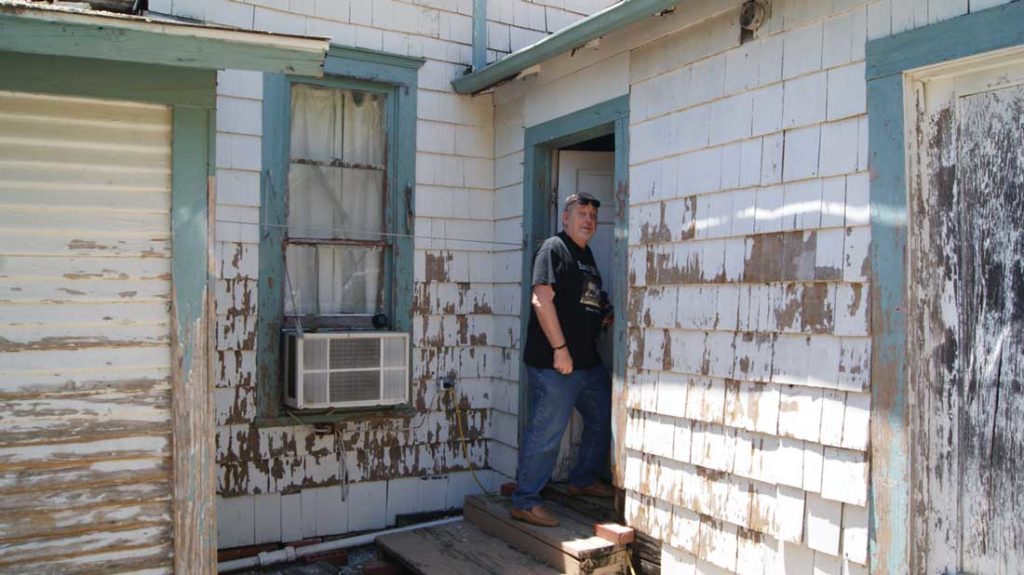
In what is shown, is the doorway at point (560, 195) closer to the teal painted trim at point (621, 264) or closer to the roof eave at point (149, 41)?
the teal painted trim at point (621, 264)

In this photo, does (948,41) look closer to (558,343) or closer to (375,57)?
(558,343)

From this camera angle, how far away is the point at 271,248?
5.26 metres

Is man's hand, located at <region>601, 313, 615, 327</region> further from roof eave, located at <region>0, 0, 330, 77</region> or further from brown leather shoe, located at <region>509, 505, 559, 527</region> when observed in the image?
roof eave, located at <region>0, 0, 330, 77</region>

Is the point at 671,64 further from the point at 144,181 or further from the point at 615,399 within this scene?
the point at 144,181

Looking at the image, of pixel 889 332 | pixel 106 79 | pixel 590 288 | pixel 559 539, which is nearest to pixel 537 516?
pixel 559 539

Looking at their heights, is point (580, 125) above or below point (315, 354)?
above

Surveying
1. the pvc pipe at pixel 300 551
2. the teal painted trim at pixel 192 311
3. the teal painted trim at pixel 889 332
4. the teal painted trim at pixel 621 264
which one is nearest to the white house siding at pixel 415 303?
the pvc pipe at pixel 300 551

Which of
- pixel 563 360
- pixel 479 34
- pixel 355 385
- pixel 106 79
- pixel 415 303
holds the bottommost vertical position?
pixel 355 385

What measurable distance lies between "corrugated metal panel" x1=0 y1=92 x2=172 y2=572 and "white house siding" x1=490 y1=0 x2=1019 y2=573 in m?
2.36

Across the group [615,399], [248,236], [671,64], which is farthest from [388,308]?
[671,64]

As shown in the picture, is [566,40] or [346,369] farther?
[346,369]

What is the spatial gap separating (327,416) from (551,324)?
168cm

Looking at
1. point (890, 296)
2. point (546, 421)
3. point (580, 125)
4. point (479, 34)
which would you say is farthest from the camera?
point (479, 34)

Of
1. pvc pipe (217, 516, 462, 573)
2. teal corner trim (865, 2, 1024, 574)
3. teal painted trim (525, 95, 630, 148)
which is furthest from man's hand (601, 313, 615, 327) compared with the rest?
teal corner trim (865, 2, 1024, 574)
